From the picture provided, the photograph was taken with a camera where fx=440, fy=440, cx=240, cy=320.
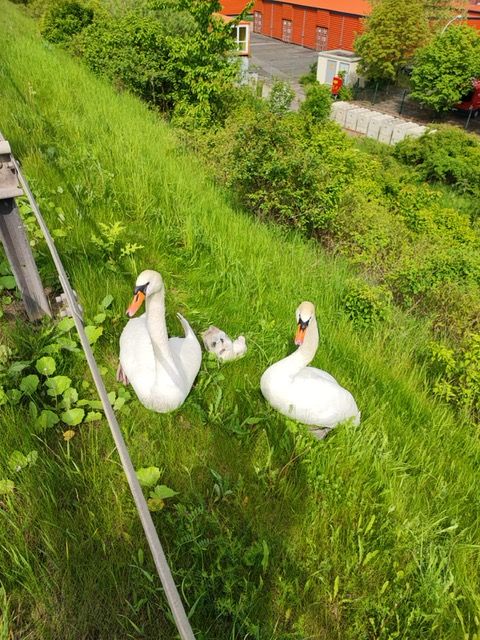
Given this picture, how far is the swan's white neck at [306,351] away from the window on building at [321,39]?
38.7 meters

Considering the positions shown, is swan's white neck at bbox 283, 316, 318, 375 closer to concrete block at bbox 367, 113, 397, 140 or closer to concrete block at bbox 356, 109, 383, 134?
concrete block at bbox 367, 113, 397, 140

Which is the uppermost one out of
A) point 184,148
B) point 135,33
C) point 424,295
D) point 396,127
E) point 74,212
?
point 135,33

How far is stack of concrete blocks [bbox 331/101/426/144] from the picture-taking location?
2066 cm

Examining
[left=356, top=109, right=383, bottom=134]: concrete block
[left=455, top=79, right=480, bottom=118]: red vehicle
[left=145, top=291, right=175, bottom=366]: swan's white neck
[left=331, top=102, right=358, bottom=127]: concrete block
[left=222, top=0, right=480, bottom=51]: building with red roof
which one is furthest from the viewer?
[left=222, top=0, right=480, bottom=51]: building with red roof

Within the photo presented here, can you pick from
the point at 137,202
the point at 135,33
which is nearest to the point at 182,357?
the point at 137,202

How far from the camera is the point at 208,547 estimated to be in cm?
180

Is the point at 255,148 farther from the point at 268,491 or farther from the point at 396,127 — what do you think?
the point at 396,127

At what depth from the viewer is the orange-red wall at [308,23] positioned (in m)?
31.9

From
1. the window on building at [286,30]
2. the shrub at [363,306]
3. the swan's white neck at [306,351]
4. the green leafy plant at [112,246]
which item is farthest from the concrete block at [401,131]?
the window on building at [286,30]

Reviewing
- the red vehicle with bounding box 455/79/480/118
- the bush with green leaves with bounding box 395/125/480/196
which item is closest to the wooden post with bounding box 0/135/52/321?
the bush with green leaves with bounding box 395/125/480/196

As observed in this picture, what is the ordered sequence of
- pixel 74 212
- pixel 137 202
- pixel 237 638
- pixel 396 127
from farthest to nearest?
1. pixel 396 127
2. pixel 137 202
3. pixel 74 212
4. pixel 237 638

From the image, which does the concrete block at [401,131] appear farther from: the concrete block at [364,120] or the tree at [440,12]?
the tree at [440,12]

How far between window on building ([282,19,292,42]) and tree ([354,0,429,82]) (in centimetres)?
1698

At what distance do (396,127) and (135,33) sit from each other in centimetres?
1531
